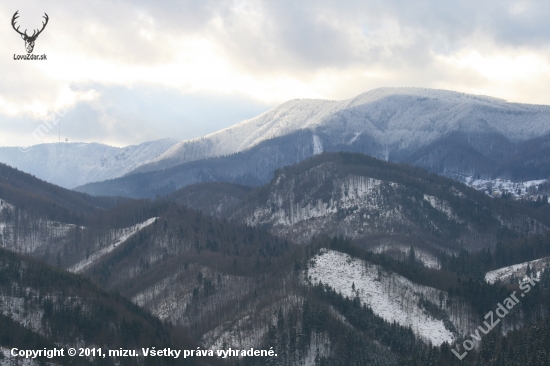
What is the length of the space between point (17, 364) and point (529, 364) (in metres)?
125

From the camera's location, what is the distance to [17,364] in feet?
643

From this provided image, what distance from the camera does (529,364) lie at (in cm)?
19825
